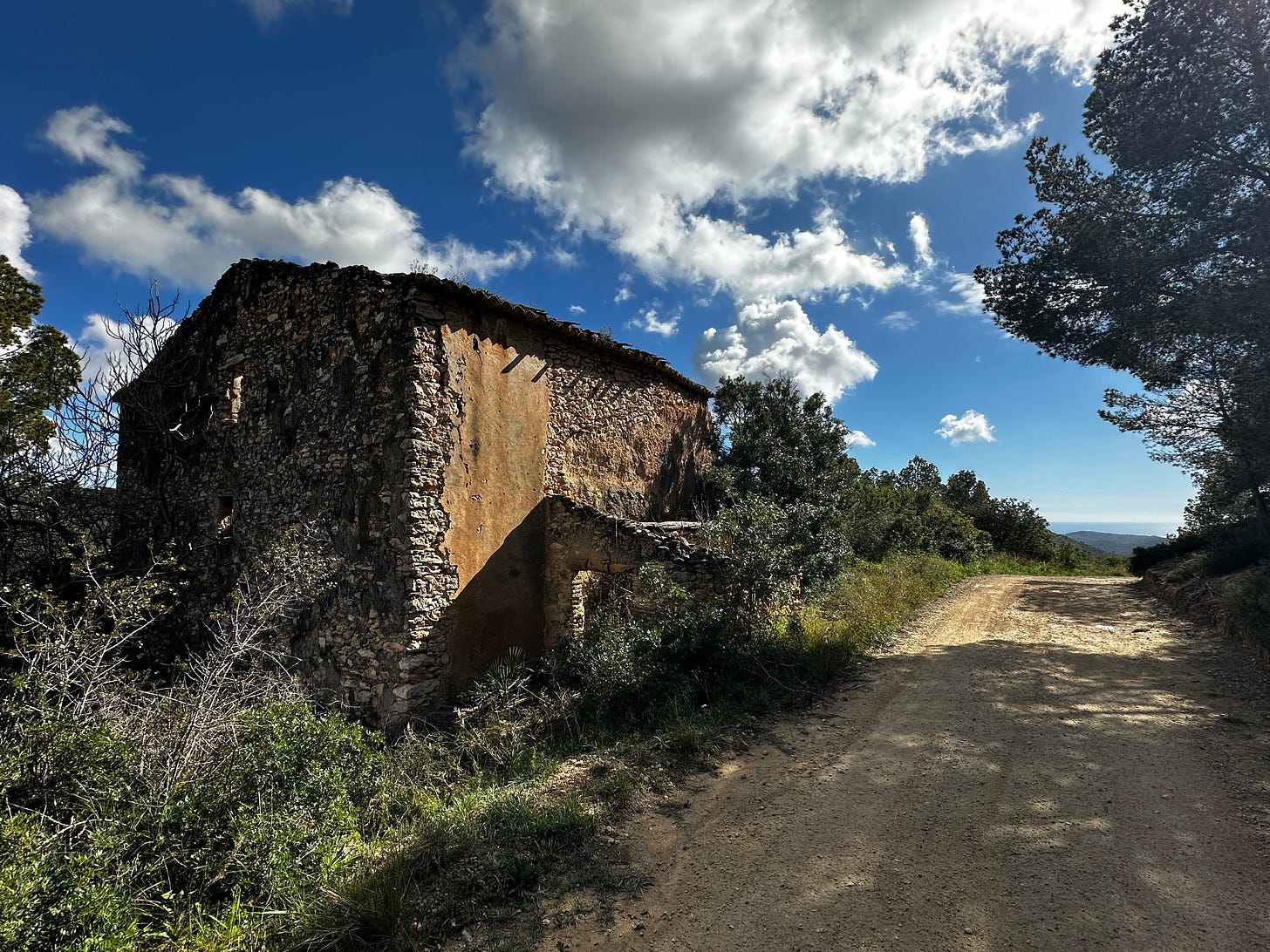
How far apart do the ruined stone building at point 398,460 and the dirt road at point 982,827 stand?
13.1 feet

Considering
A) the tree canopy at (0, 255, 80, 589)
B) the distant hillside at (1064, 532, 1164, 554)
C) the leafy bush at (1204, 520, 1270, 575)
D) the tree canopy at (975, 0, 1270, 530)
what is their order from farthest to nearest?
the distant hillside at (1064, 532, 1164, 554), the leafy bush at (1204, 520, 1270, 575), the tree canopy at (0, 255, 80, 589), the tree canopy at (975, 0, 1270, 530)

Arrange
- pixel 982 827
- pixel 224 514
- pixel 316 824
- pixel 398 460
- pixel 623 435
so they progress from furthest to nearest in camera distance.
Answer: pixel 623 435 < pixel 224 514 < pixel 398 460 < pixel 316 824 < pixel 982 827

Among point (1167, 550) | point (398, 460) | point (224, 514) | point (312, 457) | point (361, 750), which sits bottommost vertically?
point (361, 750)

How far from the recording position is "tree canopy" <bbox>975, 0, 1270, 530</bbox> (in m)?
7.77

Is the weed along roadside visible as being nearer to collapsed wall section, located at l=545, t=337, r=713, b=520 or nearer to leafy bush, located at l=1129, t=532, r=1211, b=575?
collapsed wall section, located at l=545, t=337, r=713, b=520

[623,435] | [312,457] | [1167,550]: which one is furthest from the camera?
[1167,550]

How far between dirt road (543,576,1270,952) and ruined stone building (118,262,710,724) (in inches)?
158

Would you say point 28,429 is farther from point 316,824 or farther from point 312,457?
point 316,824

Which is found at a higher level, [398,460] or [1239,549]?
[398,460]

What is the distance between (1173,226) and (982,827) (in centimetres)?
910

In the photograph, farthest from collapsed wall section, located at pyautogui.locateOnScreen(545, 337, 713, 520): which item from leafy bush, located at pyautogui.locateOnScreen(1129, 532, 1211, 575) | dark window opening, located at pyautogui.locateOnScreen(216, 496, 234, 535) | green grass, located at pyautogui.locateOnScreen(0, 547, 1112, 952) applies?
leafy bush, located at pyautogui.locateOnScreen(1129, 532, 1211, 575)

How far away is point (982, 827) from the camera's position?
4.42m

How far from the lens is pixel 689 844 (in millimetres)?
4535

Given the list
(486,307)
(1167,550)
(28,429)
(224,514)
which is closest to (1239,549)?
(1167,550)
